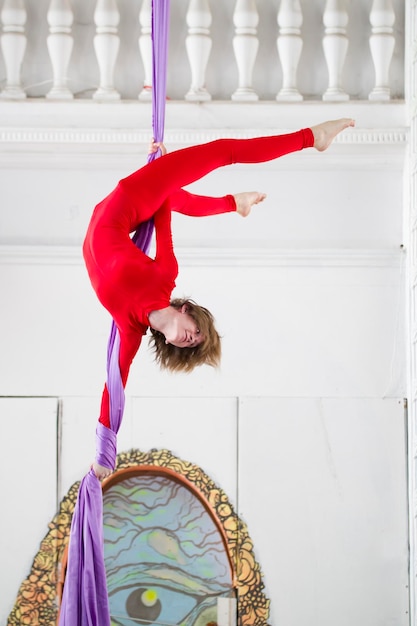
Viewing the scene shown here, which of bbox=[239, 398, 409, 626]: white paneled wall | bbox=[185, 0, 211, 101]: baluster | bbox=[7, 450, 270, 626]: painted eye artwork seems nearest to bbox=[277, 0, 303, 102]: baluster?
bbox=[185, 0, 211, 101]: baluster

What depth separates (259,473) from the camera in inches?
146

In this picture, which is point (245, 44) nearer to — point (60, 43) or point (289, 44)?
point (289, 44)

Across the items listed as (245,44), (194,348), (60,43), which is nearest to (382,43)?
(245,44)

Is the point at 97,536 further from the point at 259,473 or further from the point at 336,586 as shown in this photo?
the point at 336,586

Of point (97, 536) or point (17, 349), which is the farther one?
point (17, 349)

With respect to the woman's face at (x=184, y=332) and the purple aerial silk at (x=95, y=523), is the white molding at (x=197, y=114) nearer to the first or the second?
the purple aerial silk at (x=95, y=523)

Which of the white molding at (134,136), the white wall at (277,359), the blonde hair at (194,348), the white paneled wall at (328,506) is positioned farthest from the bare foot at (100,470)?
the white molding at (134,136)

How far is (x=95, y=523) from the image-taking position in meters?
2.95

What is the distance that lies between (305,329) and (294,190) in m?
0.57

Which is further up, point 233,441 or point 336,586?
point 233,441

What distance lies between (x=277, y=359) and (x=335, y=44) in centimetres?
127

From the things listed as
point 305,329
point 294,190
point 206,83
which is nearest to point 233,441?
point 305,329

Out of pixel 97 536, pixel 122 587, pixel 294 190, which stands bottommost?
pixel 122 587

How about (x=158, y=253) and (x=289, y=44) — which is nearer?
(x=158, y=253)
